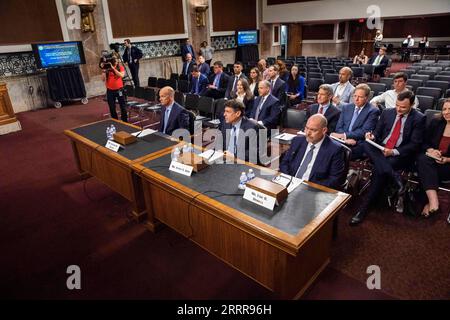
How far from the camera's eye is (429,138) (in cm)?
345

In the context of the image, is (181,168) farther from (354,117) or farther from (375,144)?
(354,117)

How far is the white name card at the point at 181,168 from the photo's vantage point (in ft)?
8.87

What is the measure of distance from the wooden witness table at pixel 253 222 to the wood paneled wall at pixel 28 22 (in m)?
7.64

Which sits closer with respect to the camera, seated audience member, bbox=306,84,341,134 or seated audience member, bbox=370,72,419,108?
seated audience member, bbox=306,84,341,134

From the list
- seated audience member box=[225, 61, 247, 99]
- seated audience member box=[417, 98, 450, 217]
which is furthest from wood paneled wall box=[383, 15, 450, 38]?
seated audience member box=[417, 98, 450, 217]

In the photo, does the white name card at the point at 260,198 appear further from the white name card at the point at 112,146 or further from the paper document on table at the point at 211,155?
the white name card at the point at 112,146

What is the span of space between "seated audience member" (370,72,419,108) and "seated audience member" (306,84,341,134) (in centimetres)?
77

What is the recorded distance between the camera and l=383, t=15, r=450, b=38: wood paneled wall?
1619 centimetres

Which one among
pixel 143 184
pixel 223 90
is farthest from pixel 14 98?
pixel 143 184

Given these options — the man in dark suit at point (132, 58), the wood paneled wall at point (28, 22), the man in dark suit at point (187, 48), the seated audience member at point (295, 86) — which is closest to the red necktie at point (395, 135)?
the seated audience member at point (295, 86)

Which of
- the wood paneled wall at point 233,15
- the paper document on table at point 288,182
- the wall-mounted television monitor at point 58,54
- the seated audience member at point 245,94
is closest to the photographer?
the paper document on table at point 288,182

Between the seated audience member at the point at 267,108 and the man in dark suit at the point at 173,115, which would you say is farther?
the seated audience member at the point at 267,108

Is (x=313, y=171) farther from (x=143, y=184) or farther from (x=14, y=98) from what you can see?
(x=14, y=98)

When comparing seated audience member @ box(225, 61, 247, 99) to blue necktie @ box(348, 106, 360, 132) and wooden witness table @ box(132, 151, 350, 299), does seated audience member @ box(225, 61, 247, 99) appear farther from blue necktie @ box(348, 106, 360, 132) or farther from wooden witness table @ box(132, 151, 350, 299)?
wooden witness table @ box(132, 151, 350, 299)
